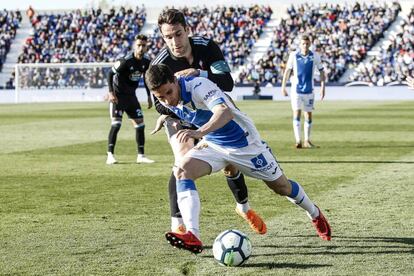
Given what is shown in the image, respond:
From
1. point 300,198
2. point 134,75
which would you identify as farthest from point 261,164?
point 134,75

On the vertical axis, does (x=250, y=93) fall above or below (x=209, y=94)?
below

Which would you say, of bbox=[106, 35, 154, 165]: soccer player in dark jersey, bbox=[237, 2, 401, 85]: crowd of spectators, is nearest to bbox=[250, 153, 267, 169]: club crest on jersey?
bbox=[106, 35, 154, 165]: soccer player in dark jersey

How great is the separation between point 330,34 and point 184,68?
53.2m

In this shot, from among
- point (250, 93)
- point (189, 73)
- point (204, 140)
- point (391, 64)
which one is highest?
point (189, 73)

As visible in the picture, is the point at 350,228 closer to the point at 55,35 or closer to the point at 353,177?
the point at 353,177

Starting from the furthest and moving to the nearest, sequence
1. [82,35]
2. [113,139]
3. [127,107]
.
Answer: [82,35] → [113,139] → [127,107]

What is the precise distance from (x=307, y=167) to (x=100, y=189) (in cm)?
420

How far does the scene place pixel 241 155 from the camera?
6.73 m

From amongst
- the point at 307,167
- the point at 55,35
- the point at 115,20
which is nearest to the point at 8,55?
the point at 55,35

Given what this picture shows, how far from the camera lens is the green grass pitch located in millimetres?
6191

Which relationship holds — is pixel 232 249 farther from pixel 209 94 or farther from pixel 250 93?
pixel 250 93

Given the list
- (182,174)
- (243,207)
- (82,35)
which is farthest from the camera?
(82,35)

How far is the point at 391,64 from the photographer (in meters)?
53.0

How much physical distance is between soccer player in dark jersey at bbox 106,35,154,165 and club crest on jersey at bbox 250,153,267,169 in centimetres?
716
